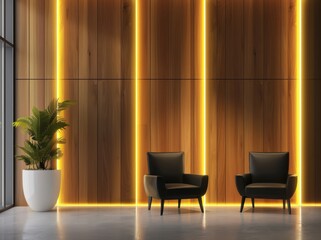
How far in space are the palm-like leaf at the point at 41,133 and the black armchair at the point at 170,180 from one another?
1.46 metres

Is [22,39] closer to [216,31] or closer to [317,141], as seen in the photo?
[216,31]

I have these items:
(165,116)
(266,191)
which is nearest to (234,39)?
(165,116)

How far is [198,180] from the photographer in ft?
27.9

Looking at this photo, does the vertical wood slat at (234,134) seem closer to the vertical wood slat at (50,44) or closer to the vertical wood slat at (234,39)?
the vertical wood slat at (234,39)

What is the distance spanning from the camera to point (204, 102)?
30.5 ft

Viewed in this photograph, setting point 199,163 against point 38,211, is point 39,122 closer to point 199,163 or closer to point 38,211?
point 38,211

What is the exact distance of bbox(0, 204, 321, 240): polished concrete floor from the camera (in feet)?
21.3

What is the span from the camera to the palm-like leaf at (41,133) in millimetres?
8500

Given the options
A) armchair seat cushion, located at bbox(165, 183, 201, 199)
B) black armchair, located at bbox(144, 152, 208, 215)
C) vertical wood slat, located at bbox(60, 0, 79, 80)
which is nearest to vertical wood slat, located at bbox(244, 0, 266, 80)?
black armchair, located at bbox(144, 152, 208, 215)

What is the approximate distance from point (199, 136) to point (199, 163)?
17.3 inches

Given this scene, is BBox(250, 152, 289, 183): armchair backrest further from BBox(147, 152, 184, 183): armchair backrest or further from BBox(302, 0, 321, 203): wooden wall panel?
BBox(147, 152, 184, 183): armchair backrest

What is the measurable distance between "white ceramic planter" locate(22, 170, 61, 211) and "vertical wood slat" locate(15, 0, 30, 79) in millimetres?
1737

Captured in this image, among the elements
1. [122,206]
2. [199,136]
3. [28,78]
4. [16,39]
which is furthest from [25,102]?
[199,136]

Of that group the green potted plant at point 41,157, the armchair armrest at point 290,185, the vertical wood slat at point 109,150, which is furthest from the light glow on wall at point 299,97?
the green potted plant at point 41,157
